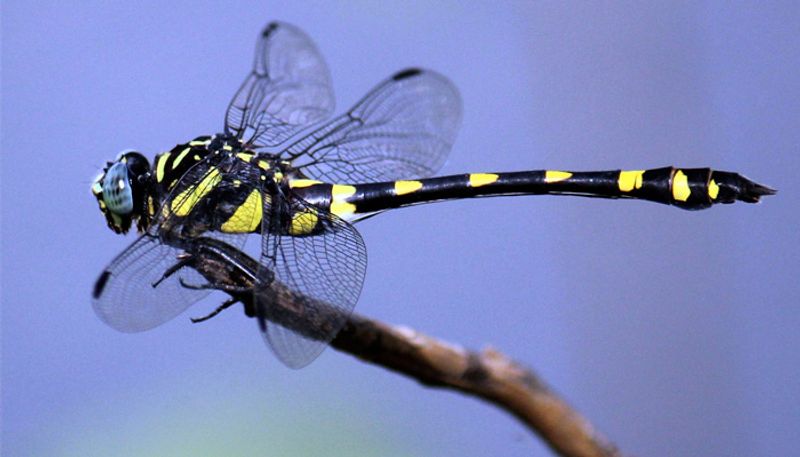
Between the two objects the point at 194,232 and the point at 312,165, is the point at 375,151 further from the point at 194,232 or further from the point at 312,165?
the point at 194,232

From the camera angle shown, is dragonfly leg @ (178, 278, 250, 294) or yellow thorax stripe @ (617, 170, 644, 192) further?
yellow thorax stripe @ (617, 170, 644, 192)

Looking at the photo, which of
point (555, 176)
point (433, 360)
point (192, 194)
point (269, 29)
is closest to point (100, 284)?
point (192, 194)

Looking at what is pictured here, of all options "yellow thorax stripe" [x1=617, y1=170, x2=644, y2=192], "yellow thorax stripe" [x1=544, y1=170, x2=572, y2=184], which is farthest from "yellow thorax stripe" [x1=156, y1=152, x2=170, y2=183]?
"yellow thorax stripe" [x1=617, y1=170, x2=644, y2=192]

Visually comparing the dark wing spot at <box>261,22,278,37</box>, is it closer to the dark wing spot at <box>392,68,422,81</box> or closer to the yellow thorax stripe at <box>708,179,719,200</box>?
the dark wing spot at <box>392,68,422,81</box>

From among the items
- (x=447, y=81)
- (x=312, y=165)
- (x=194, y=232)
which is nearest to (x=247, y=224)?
(x=194, y=232)

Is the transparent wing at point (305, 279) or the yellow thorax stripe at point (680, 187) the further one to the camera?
the yellow thorax stripe at point (680, 187)

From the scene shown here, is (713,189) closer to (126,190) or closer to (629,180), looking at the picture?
(629,180)

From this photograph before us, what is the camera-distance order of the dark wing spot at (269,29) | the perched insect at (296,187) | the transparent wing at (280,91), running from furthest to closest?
the dark wing spot at (269,29)
the transparent wing at (280,91)
the perched insect at (296,187)

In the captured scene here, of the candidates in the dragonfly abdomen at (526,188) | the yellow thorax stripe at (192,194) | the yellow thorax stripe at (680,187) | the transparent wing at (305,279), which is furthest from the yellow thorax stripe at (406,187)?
the yellow thorax stripe at (680,187)

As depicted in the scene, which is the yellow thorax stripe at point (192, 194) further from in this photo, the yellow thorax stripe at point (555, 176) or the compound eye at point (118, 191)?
the yellow thorax stripe at point (555, 176)
